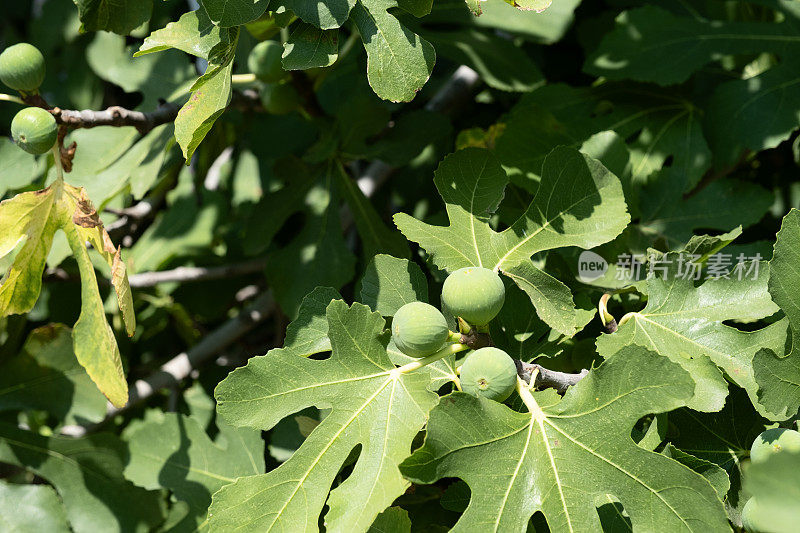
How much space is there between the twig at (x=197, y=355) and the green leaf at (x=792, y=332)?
1650mm

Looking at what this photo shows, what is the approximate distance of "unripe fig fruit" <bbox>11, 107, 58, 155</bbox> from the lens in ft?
5.28

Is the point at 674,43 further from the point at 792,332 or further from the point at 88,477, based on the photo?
the point at 88,477

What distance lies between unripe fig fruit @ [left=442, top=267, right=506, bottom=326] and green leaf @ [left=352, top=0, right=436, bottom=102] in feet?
1.19

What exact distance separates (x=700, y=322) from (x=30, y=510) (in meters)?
1.82

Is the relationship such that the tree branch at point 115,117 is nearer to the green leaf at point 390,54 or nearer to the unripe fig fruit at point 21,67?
the unripe fig fruit at point 21,67

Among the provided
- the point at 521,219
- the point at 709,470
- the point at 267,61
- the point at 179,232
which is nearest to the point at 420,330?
the point at 521,219

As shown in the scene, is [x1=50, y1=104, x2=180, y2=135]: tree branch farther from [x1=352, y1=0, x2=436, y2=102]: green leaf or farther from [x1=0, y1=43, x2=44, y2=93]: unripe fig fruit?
[x1=352, y1=0, x2=436, y2=102]: green leaf

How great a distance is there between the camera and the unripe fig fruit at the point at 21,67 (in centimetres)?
166

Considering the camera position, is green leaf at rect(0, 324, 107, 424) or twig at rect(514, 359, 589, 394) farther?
green leaf at rect(0, 324, 107, 424)

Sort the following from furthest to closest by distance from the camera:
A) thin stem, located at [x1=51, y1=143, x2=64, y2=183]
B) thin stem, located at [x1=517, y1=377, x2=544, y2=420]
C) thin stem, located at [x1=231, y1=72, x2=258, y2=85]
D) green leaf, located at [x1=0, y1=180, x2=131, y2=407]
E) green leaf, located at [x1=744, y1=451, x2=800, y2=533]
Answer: thin stem, located at [x1=231, y1=72, x2=258, y2=85], thin stem, located at [x1=51, y1=143, x2=64, y2=183], green leaf, located at [x1=0, y1=180, x2=131, y2=407], thin stem, located at [x1=517, y1=377, x2=544, y2=420], green leaf, located at [x1=744, y1=451, x2=800, y2=533]

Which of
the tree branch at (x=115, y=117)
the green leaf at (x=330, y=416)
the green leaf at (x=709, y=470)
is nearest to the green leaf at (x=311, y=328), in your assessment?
the green leaf at (x=330, y=416)

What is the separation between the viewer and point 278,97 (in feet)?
6.77

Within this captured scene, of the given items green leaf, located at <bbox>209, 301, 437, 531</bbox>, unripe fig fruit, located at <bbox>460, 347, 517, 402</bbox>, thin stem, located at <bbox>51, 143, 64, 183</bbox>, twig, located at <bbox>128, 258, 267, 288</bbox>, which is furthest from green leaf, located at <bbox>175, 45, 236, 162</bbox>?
twig, located at <bbox>128, 258, 267, 288</bbox>

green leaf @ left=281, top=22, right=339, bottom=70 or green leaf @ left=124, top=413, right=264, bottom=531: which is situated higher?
green leaf @ left=281, top=22, right=339, bottom=70
